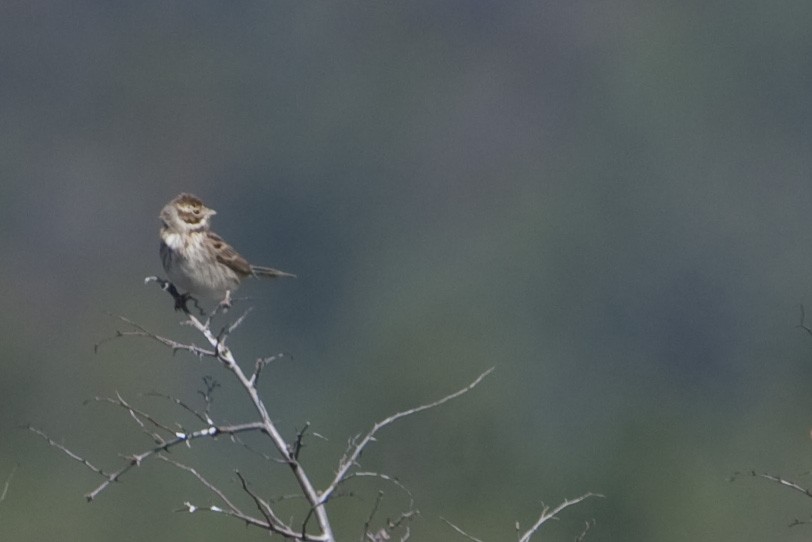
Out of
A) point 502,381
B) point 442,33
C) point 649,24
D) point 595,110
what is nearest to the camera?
point 502,381

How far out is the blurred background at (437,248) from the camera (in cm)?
3722

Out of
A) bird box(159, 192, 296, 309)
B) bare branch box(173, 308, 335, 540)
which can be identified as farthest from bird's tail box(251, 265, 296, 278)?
bare branch box(173, 308, 335, 540)

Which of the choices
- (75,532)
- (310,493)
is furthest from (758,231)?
(310,493)

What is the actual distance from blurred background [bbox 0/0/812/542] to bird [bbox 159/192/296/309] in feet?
4.84

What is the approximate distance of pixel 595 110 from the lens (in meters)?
161

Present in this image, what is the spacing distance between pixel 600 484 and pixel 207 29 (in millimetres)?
146291

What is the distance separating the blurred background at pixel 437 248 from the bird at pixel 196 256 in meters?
1.48

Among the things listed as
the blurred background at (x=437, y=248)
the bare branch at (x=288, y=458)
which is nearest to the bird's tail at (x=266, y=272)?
the blurred background at (x=437, y=248)

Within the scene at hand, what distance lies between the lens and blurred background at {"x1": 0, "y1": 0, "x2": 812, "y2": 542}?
37219 mm

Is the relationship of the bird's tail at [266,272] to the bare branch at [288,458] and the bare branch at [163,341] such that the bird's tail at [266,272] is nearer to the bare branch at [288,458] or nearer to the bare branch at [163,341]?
the bare branch at [163,341]

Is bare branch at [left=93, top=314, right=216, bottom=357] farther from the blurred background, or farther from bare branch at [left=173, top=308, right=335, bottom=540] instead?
the blurred background

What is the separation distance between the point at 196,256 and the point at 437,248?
100651 mm

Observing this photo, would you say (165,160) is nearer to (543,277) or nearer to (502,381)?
(543,277)

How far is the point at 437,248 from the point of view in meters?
114
